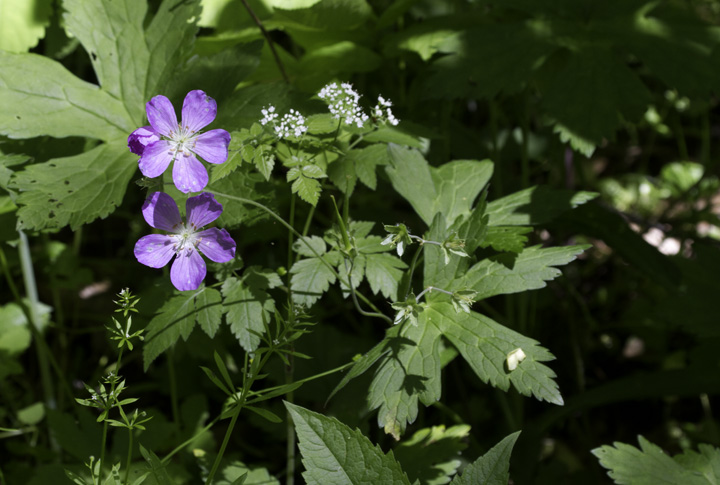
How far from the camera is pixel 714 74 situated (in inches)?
84.3

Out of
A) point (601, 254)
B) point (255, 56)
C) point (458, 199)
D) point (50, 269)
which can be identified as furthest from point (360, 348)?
point (601, 254)

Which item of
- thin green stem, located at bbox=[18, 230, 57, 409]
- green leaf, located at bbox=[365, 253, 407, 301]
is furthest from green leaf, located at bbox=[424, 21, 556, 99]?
thin green stem, located at bbox=[18, 230, 57, 409]

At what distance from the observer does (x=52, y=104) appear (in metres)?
1.81

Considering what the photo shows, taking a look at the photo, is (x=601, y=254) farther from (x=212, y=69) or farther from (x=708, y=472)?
(x=212, y=69)

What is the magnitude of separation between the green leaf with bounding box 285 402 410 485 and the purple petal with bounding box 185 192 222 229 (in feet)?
1.47

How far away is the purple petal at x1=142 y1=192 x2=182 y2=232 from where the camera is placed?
1.31 meters

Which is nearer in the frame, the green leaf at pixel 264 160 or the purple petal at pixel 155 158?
the purple petal at pixel 155 158

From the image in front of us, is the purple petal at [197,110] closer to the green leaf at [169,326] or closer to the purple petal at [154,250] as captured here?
the purple petal at [154,250]

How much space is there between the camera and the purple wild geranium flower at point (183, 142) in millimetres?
1292

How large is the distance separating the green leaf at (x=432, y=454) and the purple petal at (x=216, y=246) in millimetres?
825

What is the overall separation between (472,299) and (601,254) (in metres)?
1.94

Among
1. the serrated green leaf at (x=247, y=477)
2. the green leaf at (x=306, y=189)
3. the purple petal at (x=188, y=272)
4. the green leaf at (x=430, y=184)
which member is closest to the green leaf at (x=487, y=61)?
the green leaf at (x=430, y=184)

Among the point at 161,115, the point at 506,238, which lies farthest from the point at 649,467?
the point at 161,115

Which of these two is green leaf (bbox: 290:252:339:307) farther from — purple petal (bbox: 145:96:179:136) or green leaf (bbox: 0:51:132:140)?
green leaf (bbox: 0:51:132:140)
